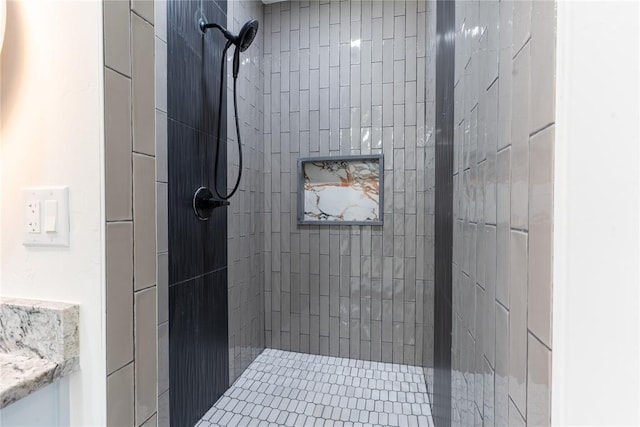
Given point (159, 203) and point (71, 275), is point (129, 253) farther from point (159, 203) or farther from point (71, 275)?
point (159, 203)

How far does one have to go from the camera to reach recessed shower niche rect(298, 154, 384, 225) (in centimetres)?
210

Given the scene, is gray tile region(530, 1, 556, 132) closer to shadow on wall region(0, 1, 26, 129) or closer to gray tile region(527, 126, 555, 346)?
gray tile region(527, 126, 555, 346)

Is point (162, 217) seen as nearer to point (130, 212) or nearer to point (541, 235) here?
point (130, 212)

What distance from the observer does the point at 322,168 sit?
7.20 feet

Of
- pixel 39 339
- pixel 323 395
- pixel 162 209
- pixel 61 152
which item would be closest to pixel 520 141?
pixel 61 152

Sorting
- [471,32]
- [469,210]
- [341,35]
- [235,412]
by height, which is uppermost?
[341,35]

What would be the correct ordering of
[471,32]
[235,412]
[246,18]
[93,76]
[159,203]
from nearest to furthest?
[93,76] → [471,32] → [159,203] → [235,412] → [246,18]

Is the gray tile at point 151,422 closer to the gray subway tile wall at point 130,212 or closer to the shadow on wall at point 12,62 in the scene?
the gray subway tile wall at point 130,212

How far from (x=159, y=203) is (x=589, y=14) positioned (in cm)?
135

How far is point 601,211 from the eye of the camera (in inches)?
14.1

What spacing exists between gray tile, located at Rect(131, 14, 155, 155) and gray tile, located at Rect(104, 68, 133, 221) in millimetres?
20

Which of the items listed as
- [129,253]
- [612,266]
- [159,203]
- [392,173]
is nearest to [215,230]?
[159,203]

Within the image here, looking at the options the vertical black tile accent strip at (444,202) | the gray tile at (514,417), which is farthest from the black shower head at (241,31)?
the gray tile at (514,417)

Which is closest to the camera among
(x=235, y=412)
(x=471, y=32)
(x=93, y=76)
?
(x=93, y=76)
